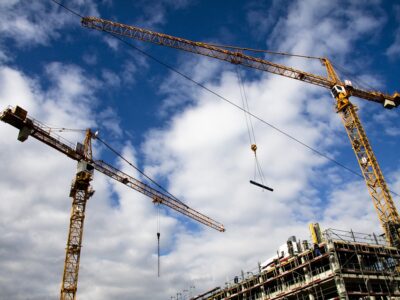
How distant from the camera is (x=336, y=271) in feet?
118

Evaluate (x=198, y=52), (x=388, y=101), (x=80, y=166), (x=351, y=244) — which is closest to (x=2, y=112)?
(x=80, y=166)

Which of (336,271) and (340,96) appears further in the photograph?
(340,96)

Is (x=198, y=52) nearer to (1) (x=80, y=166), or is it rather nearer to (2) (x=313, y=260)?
(1) (x=80, y=166)

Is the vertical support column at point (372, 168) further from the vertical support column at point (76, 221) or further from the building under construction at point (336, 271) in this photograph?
the vertical support column at point (76, 221)

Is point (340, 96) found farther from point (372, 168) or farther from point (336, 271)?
point (336, 271)

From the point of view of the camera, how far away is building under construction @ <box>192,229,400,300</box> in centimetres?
3697

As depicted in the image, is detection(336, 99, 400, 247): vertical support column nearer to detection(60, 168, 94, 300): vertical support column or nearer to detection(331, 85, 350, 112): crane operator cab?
detection(331, 85, 350, 112): crane operator cab

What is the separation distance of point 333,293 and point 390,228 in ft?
50.1

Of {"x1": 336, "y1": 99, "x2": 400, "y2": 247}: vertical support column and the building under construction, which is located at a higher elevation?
{"x1": 336, "y1": 99, "x2": 400, "y2": 247}: vertical support column

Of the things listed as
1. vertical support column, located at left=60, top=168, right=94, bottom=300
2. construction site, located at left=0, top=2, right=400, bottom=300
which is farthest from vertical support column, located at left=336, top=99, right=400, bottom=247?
vertical support column, located at left=60, top=168, right=94, bottom=300

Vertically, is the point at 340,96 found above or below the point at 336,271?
above

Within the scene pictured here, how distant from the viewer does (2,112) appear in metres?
48.2

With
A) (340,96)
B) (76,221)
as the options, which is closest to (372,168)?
(340,96)

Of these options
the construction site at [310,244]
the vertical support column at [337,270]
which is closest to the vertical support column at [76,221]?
the construction site at [310,244]
